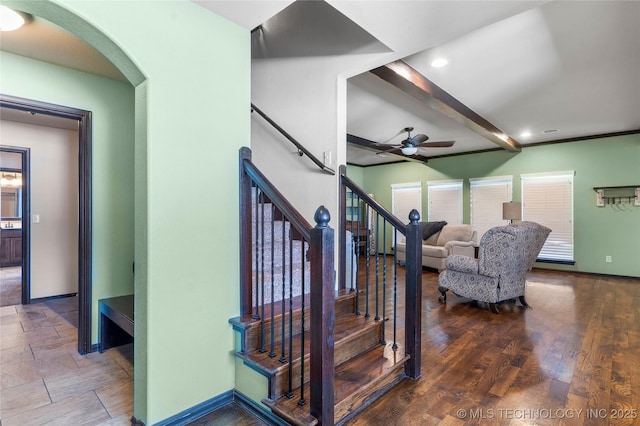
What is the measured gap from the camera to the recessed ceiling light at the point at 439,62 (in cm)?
300

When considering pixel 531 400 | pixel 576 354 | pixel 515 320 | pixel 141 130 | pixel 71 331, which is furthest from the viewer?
pixel 515 320

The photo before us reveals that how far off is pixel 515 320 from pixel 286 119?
3169 mm

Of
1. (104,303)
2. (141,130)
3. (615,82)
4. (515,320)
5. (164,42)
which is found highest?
(615,82)

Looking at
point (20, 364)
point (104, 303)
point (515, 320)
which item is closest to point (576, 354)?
point (515, 320)

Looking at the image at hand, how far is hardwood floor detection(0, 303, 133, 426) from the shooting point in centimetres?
175

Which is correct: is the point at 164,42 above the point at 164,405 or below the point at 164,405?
above

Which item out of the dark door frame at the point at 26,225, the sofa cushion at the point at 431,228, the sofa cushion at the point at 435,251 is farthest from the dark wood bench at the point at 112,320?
the sofa cushion at the point at 431,228

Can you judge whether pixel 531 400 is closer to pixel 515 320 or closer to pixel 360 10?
pixel 515 320

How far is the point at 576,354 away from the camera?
248 centimetres

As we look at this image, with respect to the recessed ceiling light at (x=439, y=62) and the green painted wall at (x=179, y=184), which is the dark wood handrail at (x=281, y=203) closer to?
the green painted wall at (x=179, y=184)

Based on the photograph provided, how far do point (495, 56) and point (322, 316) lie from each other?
2.91 meters

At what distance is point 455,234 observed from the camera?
249 inches

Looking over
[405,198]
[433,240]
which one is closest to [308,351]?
[433,240]

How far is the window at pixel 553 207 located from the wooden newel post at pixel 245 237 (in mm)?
6360
